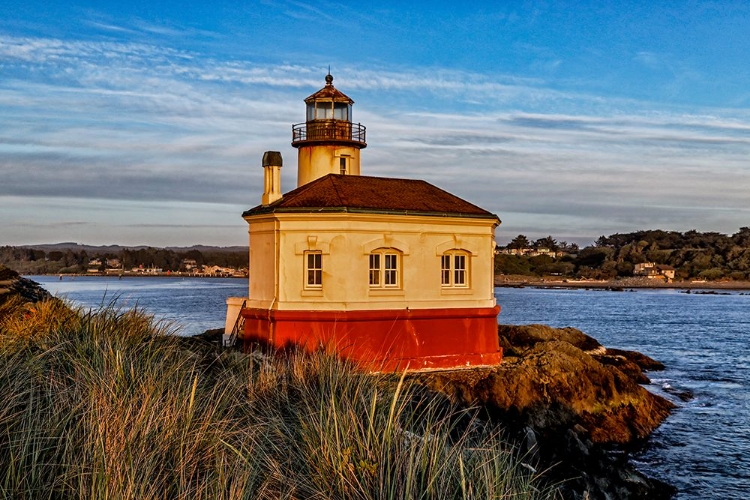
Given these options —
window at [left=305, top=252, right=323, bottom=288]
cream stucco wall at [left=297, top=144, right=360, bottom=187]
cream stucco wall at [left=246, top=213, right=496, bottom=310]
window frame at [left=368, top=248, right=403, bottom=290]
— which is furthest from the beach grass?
cream stucco wall at [left=297, top=144, right=360, bottom=187]

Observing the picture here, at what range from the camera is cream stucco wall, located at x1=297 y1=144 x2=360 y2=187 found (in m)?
23.0

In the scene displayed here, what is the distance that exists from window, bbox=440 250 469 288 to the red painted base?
0.74 meters

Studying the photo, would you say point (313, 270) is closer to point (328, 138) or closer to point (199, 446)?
point (328, 138)

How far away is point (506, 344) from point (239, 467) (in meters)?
18.5

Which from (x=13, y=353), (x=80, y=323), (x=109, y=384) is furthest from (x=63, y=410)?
(x=80, y=323)

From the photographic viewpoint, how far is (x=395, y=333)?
18312 millimetres

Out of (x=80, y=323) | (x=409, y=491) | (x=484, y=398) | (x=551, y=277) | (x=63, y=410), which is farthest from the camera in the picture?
(x=551, y=277)

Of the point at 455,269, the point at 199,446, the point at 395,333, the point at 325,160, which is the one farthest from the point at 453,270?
the point at 199,446

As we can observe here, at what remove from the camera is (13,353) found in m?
8.49

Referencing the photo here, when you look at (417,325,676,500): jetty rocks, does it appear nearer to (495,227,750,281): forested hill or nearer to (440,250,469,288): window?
(440,250,469,288): window

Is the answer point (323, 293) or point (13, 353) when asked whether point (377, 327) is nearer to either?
point (323, 293)

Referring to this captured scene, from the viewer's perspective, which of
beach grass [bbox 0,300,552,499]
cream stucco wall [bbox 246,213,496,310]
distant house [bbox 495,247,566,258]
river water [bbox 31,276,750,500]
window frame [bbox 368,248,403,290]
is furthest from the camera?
distant house [bbox 495,247,566,258]

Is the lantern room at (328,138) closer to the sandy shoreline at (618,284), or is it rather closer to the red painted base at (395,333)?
the red painted base at (395,333)

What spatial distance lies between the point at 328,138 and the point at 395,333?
7.03 m
